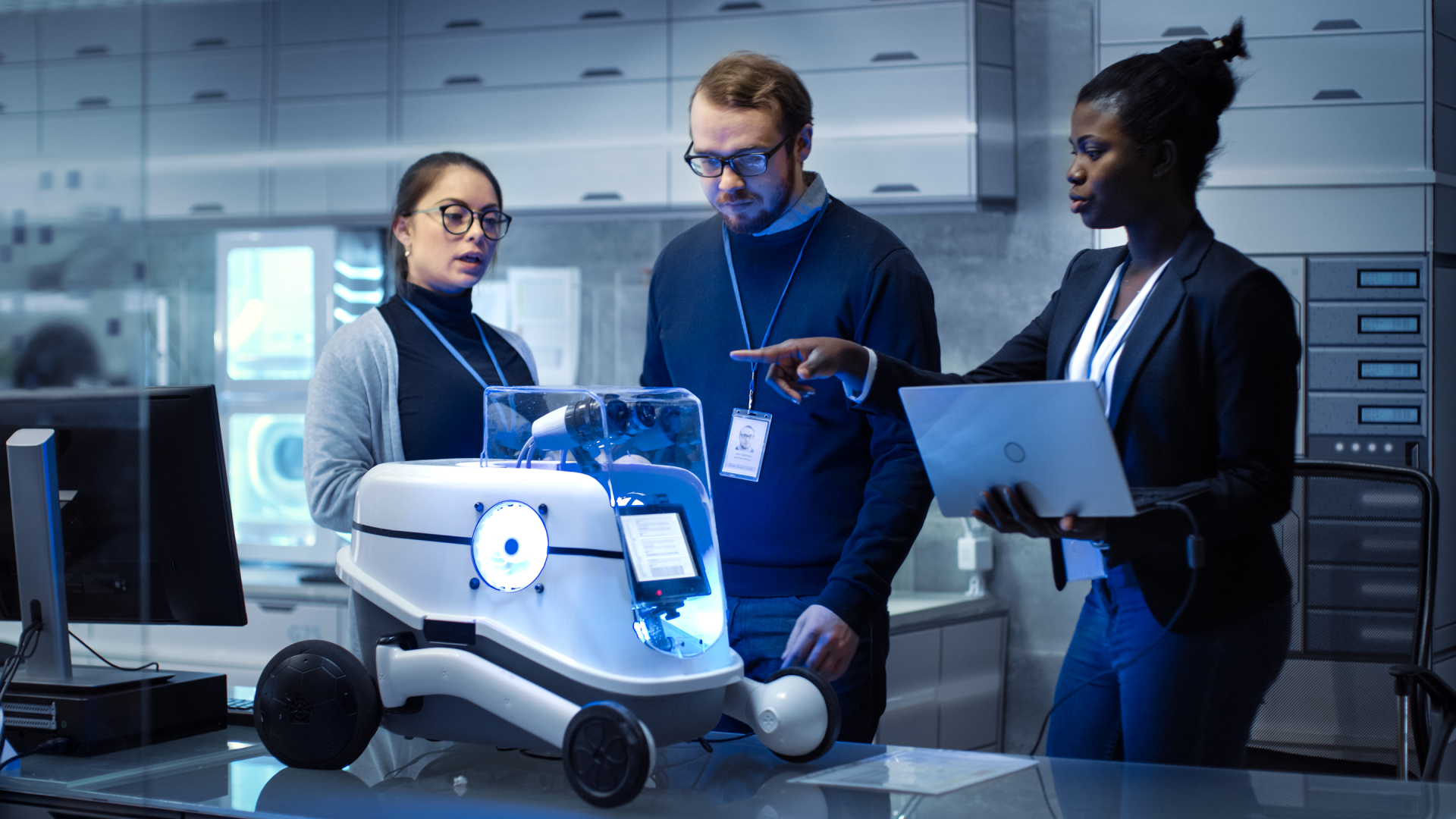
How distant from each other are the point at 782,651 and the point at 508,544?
0.51m

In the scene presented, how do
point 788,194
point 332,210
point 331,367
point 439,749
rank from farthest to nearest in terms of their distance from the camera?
point 332,210 < point 331,367 < point 788,194 < point 439,749

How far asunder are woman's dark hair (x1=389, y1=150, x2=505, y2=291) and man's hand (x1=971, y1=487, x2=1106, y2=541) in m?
1.03

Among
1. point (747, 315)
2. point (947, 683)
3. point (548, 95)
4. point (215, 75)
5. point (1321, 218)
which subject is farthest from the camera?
point (215, 75)

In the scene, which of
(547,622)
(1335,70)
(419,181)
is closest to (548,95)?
(419,181)

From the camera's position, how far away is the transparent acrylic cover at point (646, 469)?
123 centimetres

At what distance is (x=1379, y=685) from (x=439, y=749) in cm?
147

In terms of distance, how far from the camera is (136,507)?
1490 millimetres

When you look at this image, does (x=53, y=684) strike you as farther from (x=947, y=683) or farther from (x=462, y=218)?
(x=947, y=683)

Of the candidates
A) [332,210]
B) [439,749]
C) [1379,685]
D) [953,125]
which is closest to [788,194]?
[439,749]

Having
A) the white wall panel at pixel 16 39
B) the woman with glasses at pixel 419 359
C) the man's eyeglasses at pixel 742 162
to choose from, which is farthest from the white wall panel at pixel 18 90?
the man's eyeglasses at pixel 742 162

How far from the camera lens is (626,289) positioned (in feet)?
13.3

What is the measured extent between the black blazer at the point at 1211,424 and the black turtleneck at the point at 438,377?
39.0 inches

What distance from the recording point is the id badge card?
1657 millimetres

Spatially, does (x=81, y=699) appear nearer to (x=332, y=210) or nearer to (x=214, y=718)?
(x=214, y=718)
